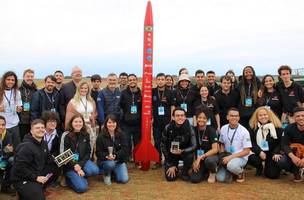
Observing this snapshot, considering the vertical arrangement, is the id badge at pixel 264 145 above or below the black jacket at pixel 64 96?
below

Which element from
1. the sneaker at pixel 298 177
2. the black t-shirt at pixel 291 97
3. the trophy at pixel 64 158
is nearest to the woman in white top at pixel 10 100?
the trophy at pixel 64 158

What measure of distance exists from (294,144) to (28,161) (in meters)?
4.55

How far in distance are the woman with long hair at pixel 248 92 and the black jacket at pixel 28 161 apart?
13.8ft

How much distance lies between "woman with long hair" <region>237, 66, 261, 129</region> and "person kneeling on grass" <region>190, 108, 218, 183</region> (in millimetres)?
1125

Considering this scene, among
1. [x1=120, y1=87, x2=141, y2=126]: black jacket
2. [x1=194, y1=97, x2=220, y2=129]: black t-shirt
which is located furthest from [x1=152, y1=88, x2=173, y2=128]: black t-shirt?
[x1=194, y1=97, x2=220, y2=129]: black t-shirt

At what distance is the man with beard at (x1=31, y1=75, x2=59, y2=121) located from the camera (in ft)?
21.8

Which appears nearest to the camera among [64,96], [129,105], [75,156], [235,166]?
[75,156]

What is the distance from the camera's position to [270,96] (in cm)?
712

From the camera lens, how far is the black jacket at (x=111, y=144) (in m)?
6.21

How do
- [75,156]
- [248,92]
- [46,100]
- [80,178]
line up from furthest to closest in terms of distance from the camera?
[248,92], [46,100], [75,156], [80,178]

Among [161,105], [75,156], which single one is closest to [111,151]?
[75,156]

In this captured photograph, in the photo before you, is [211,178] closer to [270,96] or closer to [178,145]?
[178,145]

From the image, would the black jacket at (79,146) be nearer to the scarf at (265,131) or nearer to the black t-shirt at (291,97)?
the scarf at (265,131)

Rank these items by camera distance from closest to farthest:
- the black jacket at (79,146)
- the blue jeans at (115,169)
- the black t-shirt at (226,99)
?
the black jacket at (79,146), the blue jeans at (115,169), the black t-shirt at (226,99)
